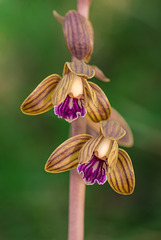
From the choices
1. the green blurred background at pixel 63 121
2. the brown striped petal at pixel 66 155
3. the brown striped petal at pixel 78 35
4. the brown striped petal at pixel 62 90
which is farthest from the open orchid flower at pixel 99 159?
the green blurred background at pixel 63 121

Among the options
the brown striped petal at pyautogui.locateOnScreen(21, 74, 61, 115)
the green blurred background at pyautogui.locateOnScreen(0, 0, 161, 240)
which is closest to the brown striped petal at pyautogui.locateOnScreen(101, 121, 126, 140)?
the brown striped petal at pyautogui.locateOnScreen(21, 74, 61, 115)

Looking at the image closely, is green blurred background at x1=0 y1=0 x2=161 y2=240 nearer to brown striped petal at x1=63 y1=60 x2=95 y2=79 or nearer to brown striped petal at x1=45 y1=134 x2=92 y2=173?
brown striped petal at x1=45 y1=134 x2=92 y2=173

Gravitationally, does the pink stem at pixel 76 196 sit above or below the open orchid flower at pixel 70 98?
below

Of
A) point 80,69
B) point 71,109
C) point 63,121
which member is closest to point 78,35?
point 80,69

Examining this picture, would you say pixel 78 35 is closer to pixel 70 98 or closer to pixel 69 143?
pixel 70 98

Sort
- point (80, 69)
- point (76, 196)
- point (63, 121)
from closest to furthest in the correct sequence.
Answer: point (80, 69) < point (76, 196) < point (63, 121)

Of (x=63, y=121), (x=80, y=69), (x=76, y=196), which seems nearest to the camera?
(x=80, y=69)

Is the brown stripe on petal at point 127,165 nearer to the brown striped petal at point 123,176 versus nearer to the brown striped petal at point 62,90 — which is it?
the brown striped petal at point 123,176
